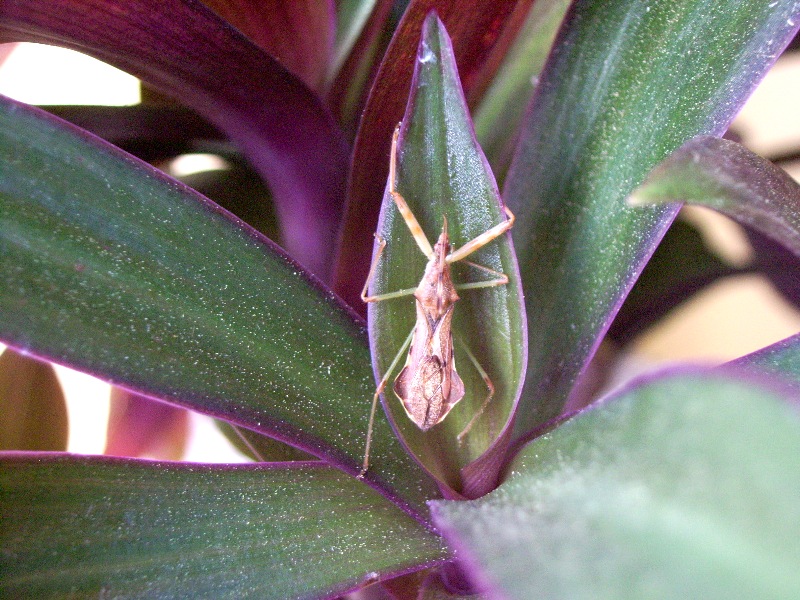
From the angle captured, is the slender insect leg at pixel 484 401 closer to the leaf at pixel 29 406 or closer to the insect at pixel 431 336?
the insect at pixel 431 336

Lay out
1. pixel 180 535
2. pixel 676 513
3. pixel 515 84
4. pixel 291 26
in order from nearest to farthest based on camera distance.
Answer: pixel 676 513 → pixel 180 535 → pixel 291 26 → pixel 515 84

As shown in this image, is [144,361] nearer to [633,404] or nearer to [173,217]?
[173,217]

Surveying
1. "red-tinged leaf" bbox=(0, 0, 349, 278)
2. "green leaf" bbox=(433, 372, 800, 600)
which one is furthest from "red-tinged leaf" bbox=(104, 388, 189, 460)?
"green leaf" bbox=(433, 372, 800, 600)

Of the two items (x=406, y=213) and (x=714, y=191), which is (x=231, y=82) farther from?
(x=714, y=191)

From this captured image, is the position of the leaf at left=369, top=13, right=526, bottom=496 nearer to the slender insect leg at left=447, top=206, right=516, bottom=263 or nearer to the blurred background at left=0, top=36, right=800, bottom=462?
the slender insect leg at left=447, top=206, right=516, bottom=263

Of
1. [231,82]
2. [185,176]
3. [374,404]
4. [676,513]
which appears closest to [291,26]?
[231,82]
